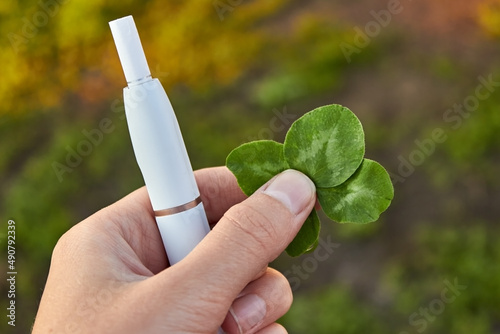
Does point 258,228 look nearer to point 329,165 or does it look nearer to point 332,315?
point 329,165

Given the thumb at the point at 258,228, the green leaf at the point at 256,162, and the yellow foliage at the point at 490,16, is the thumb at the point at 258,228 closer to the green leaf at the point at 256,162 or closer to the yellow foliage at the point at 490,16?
the green leaf at the point at 256,162

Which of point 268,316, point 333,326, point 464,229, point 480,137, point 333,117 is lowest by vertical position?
point 333,326

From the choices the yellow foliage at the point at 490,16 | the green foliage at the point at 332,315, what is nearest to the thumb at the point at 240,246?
the green foliage at the point at 332,315

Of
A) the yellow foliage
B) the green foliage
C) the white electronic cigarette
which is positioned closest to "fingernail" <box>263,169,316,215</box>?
the white electronic cigarette

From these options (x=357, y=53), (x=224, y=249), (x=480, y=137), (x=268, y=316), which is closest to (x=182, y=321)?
(x=224, y=249)

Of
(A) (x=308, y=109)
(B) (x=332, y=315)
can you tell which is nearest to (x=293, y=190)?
(B) (x=332, y=315)

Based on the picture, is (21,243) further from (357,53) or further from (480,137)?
(480,137)

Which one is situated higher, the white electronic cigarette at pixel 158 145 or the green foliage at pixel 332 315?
the white electronic cigarette at pixel 158 145
